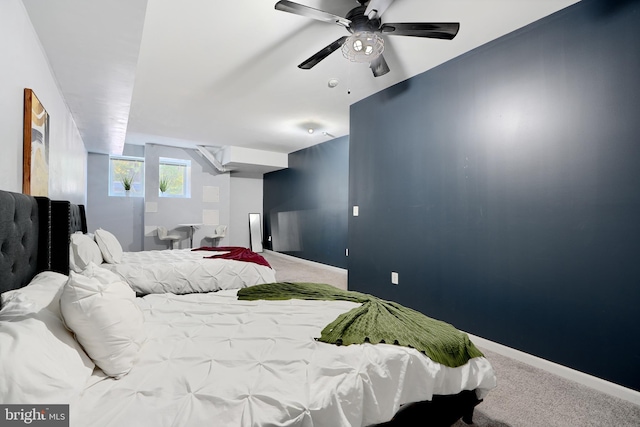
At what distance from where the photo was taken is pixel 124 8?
6.01 feet

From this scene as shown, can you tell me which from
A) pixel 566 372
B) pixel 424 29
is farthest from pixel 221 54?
pixel 566 372

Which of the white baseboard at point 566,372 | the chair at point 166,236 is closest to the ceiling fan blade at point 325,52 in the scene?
the white baseboard at point 566,372

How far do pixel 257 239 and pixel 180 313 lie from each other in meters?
6.57

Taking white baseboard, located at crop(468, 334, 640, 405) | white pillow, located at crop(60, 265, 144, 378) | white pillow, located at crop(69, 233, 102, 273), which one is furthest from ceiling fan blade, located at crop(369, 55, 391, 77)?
white pillow, located at crop(69, 233, 102, 273)

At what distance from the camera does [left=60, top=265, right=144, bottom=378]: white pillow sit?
1035 millimetres

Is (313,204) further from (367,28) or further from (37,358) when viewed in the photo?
(37,358)

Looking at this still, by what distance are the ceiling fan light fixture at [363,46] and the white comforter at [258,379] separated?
1.98 metres

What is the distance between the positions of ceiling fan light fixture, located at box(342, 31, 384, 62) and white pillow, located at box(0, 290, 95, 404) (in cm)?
238

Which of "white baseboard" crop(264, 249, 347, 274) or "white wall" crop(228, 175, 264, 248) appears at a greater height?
"white wall" crop(228, 175, 264, 248)

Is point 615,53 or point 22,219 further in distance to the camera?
point 615,53

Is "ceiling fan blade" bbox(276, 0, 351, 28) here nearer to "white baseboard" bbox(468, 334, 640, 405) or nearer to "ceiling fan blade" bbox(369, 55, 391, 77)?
"ceiling fan blade" bbox(369, 55, 391, 77)

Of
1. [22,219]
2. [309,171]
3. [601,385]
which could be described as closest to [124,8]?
[22,219]

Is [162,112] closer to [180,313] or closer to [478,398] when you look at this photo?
[180,313]

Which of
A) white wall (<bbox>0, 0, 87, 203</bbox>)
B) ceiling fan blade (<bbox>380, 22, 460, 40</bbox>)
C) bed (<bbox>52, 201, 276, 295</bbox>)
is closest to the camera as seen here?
white wall (<bbox>0, 0, 87, 203</bbox>)
